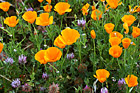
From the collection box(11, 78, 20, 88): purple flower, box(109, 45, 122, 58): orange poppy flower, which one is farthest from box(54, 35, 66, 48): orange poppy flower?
box(11, 78, 20, 88): purple flower

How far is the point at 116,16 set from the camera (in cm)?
215

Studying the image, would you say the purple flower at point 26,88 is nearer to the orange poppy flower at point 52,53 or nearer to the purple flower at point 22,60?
the purple flower at point 22,60

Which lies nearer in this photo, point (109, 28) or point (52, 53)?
point (52, 53)

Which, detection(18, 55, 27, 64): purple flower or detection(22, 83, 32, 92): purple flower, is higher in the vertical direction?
detection(18, 55, 27, 64): purple flower

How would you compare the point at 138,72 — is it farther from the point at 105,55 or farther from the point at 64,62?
the point at 64,62

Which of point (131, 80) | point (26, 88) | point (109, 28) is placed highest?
point (109, 28)

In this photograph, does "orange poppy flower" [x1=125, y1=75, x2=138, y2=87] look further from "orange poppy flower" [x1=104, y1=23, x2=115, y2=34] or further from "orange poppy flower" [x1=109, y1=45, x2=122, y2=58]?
"orange poppy flower" [x1=104, y1=23, x2=115, y2=34]

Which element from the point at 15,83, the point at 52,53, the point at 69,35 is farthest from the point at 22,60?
the point at 69,35

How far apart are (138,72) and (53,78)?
76 cm

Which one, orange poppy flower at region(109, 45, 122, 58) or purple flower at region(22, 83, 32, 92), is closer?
orange poppy flower at region(109, 45, 122, 58)

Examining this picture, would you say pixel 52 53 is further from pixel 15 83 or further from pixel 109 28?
pixel 109 28

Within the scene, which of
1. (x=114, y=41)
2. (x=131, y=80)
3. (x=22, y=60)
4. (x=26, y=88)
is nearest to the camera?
(x=131, y=80)

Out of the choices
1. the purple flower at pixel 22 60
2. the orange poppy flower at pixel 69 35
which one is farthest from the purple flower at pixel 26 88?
the orange poppy flower at pixel 69 35

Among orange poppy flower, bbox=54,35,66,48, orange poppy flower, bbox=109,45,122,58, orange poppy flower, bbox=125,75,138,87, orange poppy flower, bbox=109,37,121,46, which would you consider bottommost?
orange poppy flower, bbox=125,75,138,87
